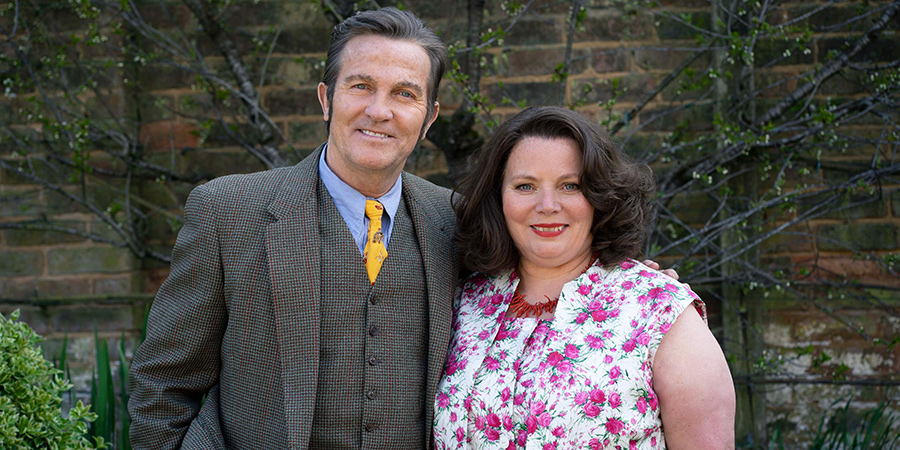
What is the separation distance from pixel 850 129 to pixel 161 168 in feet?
10.9

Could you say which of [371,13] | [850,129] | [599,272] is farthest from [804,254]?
[371,13]

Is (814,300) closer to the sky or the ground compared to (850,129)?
closer to the ground

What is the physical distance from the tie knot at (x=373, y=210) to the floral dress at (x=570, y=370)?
0.40 m

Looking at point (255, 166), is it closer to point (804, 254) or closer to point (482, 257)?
point (482, 257)

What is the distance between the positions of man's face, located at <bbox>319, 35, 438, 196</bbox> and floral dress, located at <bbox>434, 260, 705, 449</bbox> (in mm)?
523

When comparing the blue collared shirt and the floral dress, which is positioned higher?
the blue collared shirt

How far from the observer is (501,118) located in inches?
137

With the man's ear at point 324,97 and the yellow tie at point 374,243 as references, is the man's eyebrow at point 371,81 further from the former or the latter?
the yellow tie at point 374,243

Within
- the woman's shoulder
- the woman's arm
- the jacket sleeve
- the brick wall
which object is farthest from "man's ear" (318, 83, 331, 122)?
the brick wall

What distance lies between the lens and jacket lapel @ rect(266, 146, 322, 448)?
5.60ft

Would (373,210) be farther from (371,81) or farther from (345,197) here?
(371,81)

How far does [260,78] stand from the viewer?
3.57m

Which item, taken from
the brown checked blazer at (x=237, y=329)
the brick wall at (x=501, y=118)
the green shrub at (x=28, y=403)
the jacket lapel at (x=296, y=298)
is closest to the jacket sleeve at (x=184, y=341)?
the brown checked blazer at (x=237, y=329)

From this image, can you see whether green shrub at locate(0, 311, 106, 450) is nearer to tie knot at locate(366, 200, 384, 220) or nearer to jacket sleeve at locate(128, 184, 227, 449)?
jacket sleeve at locate(128, 184, 227, 449)
